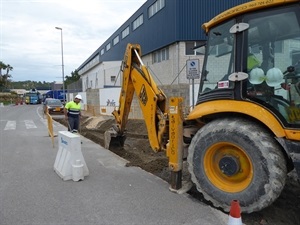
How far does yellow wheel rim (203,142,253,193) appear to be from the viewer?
13.9 feet

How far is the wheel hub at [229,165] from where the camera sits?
169 inches

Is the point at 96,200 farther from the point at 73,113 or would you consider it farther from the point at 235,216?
the point at 73,113

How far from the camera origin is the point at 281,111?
12.8 feet

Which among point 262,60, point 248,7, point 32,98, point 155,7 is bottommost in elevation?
point 32,98

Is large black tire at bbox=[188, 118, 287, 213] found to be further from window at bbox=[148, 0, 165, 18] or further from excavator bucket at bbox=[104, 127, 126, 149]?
window at bbox=[148, 0, 165, 18]

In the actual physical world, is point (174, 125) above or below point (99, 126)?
above

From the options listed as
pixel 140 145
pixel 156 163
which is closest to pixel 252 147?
pixel 156 163

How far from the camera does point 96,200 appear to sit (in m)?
5.05

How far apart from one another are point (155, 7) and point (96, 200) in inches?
939

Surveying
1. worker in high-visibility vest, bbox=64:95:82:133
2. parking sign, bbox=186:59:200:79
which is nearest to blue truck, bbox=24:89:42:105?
worker in high-visibility vest, bbox=64:95:82:133

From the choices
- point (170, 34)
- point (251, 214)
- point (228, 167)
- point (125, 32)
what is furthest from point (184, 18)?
point (251, 214)

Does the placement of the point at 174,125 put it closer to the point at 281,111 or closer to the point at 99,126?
the point at 281,111

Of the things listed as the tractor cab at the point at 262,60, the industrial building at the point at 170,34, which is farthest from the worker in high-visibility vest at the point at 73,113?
the tractor cab at the point at 262,60

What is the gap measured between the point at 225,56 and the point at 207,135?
1.18 meters
